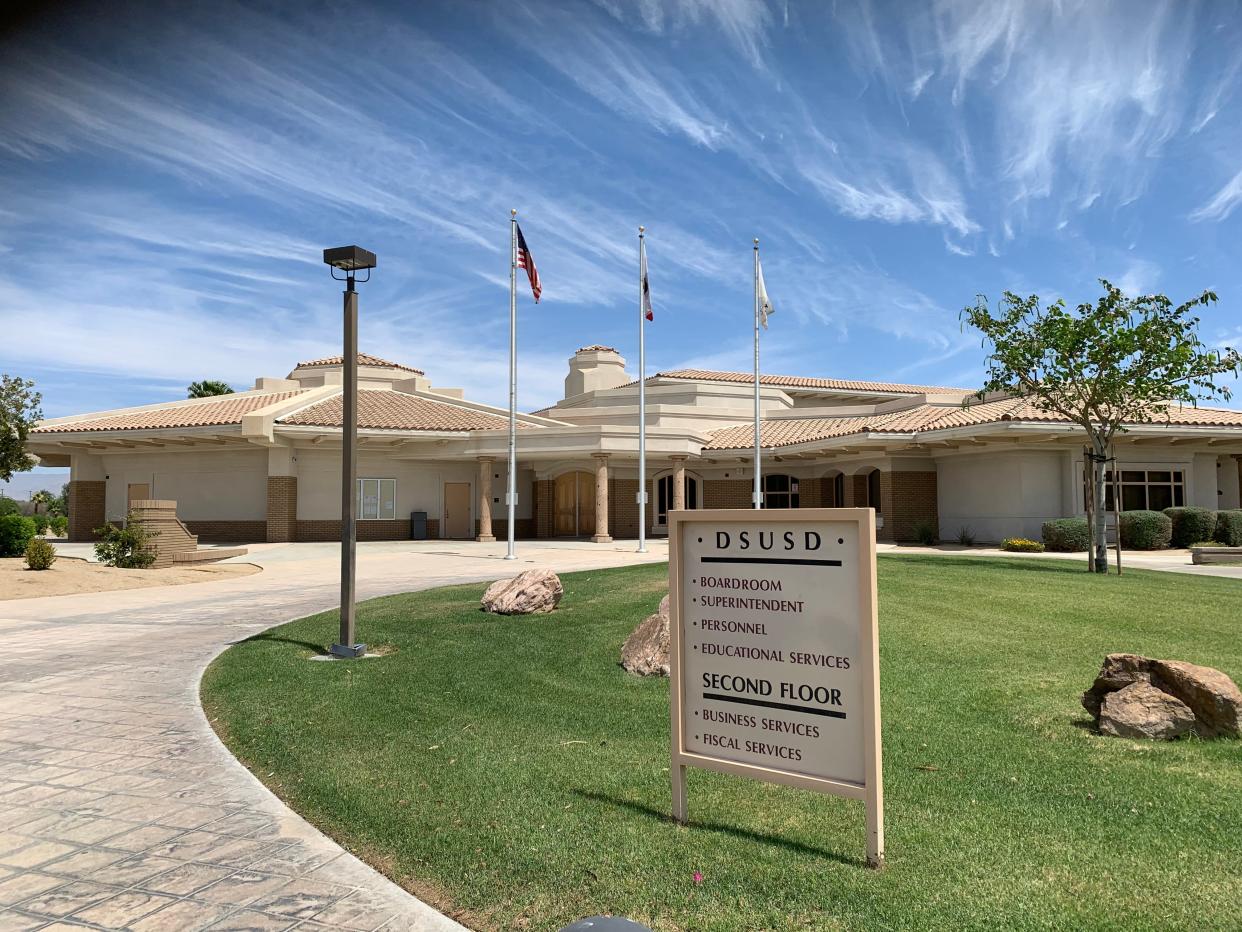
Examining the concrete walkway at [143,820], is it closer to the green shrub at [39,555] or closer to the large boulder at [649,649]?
the large boulder at [649,649]

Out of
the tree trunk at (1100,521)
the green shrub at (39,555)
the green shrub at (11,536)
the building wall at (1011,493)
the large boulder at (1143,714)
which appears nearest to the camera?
the large boulder at (1143,714)

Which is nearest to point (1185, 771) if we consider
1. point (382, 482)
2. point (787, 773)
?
point (787, 773)

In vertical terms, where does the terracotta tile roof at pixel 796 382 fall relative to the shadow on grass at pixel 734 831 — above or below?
above

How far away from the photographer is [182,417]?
104 ft

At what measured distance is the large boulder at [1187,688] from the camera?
5.37 metres

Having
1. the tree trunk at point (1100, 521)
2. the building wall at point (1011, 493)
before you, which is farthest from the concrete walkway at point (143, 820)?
the building wall at point (1011, 493)

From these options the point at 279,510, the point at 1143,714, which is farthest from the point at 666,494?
the point at 1143,714

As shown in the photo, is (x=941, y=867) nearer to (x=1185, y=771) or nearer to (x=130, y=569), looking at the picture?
(x=1185, y=771)

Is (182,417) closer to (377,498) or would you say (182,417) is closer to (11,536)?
(377,498)

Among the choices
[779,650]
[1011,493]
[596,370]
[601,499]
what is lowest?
[779,650]

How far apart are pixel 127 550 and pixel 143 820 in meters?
18.2

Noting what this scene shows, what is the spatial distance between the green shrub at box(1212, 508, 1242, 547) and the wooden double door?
70.7ft

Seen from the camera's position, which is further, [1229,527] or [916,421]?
[916,421]

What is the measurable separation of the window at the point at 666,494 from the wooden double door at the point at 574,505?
2736mm
